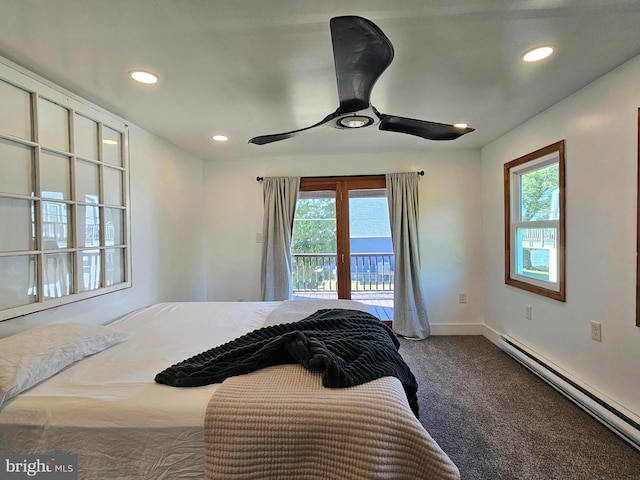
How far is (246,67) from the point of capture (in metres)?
1.72

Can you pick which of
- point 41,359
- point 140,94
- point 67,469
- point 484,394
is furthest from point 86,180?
point 484,394

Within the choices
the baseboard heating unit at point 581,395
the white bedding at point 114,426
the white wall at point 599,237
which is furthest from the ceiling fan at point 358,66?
the baseboard heating unit at point 581,395

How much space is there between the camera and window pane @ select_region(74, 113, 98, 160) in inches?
81.0

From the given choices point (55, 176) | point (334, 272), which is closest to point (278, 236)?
point (334, 272)

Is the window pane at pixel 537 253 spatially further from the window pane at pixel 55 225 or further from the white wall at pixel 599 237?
the window pane at pixel 55 225

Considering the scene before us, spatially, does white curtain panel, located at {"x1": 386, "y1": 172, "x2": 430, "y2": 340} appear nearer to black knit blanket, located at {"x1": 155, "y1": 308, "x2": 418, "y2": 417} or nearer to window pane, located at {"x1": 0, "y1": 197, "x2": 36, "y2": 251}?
black knit blanket, located at {"x1": 155, "y1": 308, "x2": 418, "y2": 417}

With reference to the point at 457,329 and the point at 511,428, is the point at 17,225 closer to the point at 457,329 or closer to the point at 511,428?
the point at 511,428

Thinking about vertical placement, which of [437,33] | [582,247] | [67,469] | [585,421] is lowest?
[585,421]

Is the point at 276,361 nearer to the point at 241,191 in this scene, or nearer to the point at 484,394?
the point at 484,394

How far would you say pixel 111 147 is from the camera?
2.39 metres

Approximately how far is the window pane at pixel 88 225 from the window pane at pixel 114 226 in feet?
0.27

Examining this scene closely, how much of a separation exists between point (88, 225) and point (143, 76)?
1131 mm

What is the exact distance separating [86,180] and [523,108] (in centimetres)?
345

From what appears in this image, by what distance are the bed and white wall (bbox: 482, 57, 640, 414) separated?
1.71 m
